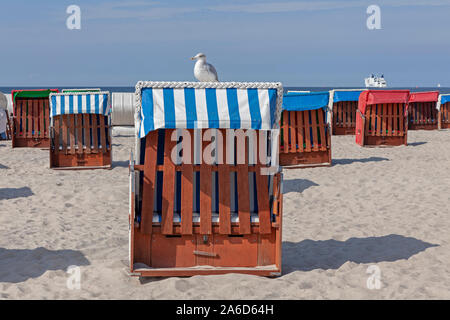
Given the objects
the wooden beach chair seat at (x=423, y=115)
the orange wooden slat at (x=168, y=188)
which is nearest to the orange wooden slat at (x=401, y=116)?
the wooden beach chair seat at (x=423, y=115)

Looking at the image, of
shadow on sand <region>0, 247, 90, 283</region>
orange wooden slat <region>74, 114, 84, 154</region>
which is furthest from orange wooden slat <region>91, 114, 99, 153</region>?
shadow on sand <region>0, 247, 90, 283</region>

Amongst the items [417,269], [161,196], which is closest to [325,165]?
[417,269]

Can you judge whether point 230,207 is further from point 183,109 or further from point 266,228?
point 183,109

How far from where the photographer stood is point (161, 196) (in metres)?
4.91

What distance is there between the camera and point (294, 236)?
6.62 metres

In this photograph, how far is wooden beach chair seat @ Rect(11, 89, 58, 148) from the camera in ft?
51.0

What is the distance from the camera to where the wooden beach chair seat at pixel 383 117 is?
14734 millimetres

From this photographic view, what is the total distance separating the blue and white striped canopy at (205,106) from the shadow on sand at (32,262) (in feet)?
5.61

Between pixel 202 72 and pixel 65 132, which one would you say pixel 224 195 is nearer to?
pixel 202 72

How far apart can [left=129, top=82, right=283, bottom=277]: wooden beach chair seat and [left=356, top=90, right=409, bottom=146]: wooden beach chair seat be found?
1064 centimetres

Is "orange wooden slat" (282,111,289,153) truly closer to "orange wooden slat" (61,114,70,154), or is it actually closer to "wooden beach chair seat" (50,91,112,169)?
"wooden beach chair seat" (50,91,112,169)

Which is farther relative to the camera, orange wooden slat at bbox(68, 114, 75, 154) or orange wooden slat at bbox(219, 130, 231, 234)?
orange wooden slat at bbox(68, 114, 75, 154)

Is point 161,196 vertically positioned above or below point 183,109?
below
